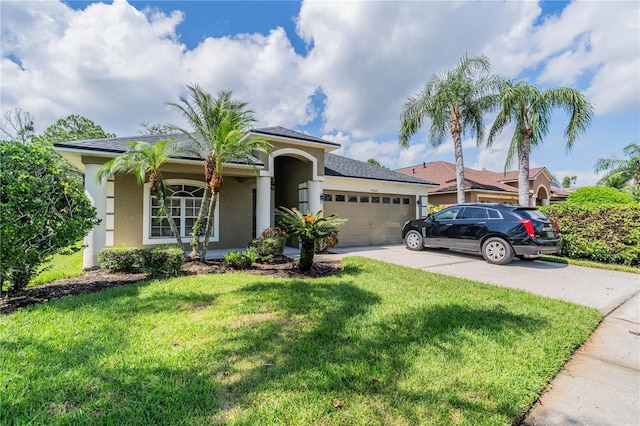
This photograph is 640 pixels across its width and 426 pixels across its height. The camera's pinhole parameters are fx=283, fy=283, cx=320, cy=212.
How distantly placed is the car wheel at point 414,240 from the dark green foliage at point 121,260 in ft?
30.3

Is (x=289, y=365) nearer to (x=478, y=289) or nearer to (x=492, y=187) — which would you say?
(x=478, y=289)

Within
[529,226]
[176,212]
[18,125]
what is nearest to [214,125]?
[176,212]

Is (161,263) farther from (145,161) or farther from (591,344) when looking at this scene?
(591,344)

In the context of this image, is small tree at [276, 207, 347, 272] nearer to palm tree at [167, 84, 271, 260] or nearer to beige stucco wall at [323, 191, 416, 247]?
palm tree at [167, 84, 271, 260]

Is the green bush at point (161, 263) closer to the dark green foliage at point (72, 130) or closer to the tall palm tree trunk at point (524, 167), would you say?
the tall palm tree trunk at point (524, 167)

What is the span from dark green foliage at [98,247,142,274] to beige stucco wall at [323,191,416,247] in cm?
726

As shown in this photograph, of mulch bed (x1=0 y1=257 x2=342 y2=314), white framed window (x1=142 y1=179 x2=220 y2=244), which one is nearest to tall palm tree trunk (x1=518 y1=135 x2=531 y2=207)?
mulch bed (x1=0 y1=257 x2=342 y2=314)

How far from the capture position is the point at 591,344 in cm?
364

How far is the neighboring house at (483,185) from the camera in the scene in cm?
1889

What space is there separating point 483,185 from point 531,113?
7.05m

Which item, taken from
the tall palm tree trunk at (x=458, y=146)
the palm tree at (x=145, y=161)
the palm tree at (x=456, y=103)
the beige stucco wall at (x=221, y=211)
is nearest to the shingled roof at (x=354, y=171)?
the tall palm tree trunk at (x=458, y=146)

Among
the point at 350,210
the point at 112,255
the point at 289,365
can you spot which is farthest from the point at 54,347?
the point at 350,210

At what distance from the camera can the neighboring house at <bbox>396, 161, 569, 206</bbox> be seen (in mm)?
18891

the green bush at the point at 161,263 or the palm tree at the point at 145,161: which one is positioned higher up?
the palm tree at the point at 145,161
